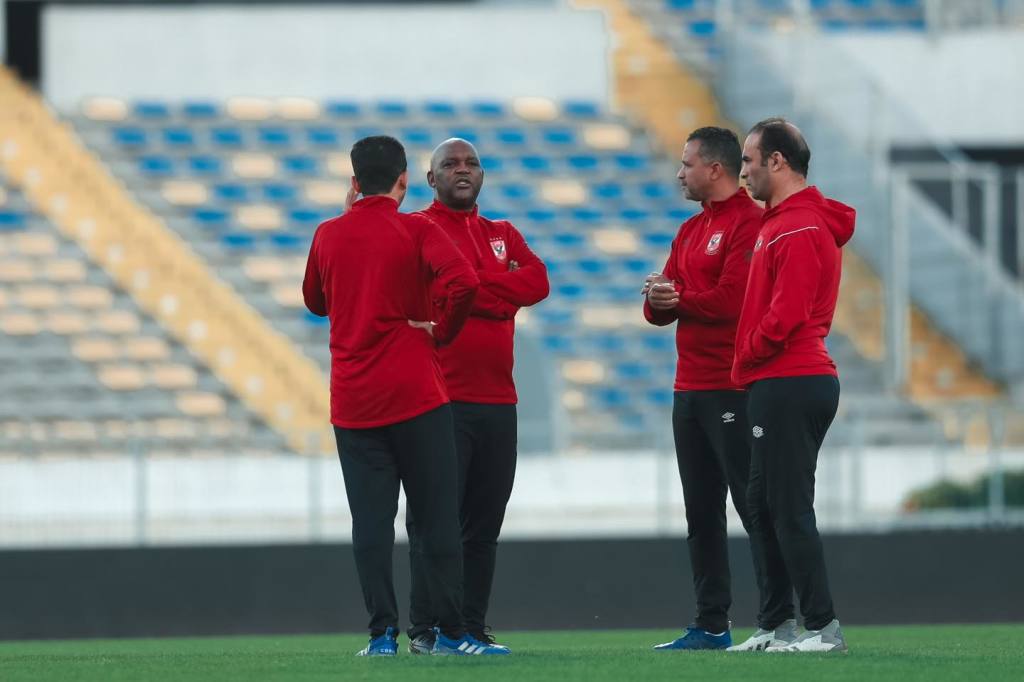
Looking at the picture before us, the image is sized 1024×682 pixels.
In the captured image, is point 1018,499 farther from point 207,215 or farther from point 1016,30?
point 1016,30

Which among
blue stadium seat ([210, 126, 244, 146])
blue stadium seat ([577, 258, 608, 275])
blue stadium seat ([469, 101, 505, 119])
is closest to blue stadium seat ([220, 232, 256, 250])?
blue stadium seat ([210, 126, 244, 146])

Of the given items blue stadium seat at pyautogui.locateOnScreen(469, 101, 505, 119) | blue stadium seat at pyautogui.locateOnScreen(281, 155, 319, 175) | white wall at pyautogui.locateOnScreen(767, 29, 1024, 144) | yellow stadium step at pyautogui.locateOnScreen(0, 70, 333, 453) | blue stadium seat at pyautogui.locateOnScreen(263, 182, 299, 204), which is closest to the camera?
yellow stadium step at pyautogui.locateOnScreen(0, 70, 333, 453)

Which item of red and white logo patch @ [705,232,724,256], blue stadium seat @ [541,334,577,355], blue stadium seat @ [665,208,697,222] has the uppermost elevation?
blue stadium seat @ [665,208,697,222]

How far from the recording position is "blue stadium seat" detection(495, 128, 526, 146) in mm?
18125

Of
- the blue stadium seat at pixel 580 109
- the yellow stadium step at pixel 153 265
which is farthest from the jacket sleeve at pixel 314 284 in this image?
the blue stadium seat at pixel 580 109

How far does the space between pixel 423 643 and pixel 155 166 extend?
12364mm

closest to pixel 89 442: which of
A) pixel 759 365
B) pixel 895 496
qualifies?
pixel 895 496

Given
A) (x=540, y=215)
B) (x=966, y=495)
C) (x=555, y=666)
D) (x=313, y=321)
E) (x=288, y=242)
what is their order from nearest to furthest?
(x=555, y=666) → (x=966, y=495) → (x=313, y=321) → (x=288, y=242) → (x=540, y=215)

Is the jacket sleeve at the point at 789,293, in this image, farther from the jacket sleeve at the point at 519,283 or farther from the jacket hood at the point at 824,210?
the jacket sleeve at the point at 519,283

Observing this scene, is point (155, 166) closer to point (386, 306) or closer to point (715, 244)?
point (715, 244)

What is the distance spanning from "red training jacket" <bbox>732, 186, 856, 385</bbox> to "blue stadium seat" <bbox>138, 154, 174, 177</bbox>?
12.4 meters

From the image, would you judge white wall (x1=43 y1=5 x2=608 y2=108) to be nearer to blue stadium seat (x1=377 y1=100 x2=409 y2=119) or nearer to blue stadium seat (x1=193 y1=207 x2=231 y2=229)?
blue stadium seat (x1=377 y1=100 x2=409 y2=119)

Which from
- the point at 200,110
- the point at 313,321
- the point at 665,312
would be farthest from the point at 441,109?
the point at 665,312

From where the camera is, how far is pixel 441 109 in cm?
1842
